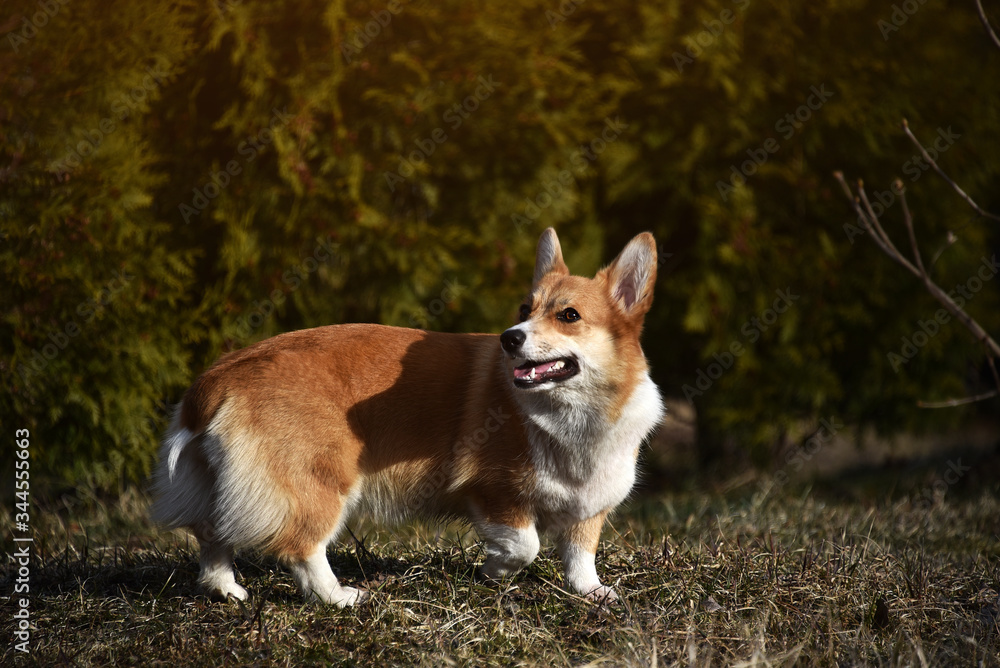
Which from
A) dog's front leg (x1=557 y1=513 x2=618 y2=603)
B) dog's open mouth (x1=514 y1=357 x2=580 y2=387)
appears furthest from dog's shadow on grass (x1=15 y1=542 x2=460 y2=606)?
dog's open mouth (x1=514 y1=357 x2=580 y2=387)

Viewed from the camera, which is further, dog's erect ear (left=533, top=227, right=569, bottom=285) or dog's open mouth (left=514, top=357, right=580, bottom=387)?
dog's erect ear (left=533, top=227, right=569, bottom=285)

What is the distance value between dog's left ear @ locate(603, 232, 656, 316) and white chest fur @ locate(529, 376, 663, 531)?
1.13 feet

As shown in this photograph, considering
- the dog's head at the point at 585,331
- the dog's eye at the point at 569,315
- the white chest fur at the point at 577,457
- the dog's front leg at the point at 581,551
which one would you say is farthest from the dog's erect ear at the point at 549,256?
the dog's front leg at the point at 581,551

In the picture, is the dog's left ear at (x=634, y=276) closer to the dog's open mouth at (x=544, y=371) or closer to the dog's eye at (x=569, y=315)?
the dog's eye at (x=569, y=315)

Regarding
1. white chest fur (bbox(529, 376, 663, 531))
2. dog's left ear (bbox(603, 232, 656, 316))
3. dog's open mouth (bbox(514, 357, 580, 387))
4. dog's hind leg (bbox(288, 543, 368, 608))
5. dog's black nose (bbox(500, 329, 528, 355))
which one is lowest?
dog's hind leg (bbox(288, 543, 368, 608))

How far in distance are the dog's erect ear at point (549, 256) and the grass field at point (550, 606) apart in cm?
115

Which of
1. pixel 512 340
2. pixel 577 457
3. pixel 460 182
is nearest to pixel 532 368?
pixel 512 340

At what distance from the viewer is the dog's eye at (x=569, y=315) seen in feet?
9.68

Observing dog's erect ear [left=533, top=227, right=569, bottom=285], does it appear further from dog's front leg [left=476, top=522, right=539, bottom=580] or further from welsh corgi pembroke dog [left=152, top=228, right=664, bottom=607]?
dog's front leg [left=476, top=522, right=539, bottom=580]

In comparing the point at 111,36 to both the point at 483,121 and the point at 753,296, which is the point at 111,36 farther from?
the point at 753,296

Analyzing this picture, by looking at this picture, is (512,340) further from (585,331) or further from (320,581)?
(320,581)

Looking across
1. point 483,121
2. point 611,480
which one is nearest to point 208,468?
point 611,480

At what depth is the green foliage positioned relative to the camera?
14.1ft

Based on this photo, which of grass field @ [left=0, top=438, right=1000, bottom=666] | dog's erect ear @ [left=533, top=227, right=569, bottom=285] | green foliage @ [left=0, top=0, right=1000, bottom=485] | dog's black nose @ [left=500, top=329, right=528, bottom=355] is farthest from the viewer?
green foliage @ [left=0, top=0, right=1000, bottom=485]
